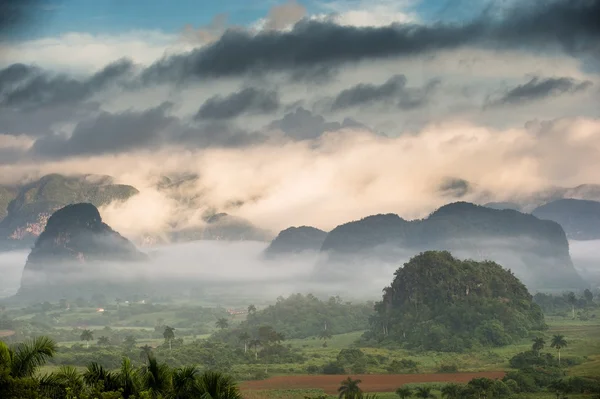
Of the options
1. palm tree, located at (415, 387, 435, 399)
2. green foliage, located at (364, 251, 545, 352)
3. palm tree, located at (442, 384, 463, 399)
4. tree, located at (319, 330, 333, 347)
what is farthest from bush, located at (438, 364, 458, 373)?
tree, located at (319, 330, 333, 347)

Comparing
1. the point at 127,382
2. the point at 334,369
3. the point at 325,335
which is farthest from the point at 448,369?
the point at 127,382

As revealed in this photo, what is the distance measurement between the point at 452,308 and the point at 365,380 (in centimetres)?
4126

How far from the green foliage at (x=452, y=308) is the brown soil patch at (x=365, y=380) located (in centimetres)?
2153

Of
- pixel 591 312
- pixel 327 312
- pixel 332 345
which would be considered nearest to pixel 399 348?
pixel 332 345

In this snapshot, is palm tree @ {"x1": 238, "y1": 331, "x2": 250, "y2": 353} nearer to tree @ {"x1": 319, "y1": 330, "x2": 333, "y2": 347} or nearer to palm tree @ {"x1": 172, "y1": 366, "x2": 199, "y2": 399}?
tree @ {"x1": 319, "y1": 330, "x2": 333, "y2": 347}

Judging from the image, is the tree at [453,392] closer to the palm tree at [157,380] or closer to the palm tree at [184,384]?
the palm tree at [184,384]

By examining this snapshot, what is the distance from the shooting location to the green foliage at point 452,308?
12569 cm

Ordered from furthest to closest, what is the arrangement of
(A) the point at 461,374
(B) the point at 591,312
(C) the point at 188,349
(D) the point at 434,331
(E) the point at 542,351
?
(B) the point at 591,312 < (D) the point at 434,331 < (C) the point at 188,349 < (E) the point at 542,351 < (A) the point at 461,374

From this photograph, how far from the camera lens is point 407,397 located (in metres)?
82.6

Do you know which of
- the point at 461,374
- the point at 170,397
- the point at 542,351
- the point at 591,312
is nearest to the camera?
the point at 170,397

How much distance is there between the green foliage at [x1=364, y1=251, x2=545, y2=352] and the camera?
126 meters

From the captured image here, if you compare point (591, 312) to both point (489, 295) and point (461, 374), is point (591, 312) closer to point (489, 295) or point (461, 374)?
point (489, 295)

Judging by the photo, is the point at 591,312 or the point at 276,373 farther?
the point at 591,312

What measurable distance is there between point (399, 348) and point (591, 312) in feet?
203
